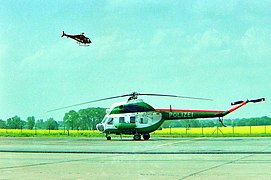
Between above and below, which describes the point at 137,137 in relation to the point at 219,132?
above

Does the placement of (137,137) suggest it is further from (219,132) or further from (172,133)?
(219,132)

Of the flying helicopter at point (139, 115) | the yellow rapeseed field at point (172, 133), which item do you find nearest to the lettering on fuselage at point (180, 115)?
the flying helicopter at point (139, 115)

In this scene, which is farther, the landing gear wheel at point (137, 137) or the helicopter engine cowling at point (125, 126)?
the helicopter engine cowling at point (125, 126)

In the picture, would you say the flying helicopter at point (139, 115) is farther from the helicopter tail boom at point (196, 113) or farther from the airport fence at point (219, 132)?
the airport fence at point (219, 132)

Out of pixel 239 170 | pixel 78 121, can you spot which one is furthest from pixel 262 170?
pixel 78 121

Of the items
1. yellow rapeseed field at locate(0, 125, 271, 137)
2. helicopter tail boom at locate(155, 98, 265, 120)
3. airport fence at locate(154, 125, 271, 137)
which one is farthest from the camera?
airport fence at locate(154, 125, 271, 137)

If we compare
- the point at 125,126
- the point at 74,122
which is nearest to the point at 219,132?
the point at 74,122

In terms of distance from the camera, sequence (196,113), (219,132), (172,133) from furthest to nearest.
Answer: (219,132), (172,133), (196,113)

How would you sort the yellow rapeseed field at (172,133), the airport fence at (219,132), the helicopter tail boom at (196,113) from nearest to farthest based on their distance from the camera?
the helicopter tail boom at (196,113) → the yellow rapeseed field at (172,133) → the airport fence at (219,132)

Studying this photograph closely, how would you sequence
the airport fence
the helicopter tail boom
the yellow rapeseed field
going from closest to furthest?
the helicopter tail boom
the yellow rapeseed field
the airport fence

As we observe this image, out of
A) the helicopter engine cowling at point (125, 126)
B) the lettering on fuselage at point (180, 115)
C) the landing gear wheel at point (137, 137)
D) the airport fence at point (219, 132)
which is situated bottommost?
the airport fence at point (219, 132)

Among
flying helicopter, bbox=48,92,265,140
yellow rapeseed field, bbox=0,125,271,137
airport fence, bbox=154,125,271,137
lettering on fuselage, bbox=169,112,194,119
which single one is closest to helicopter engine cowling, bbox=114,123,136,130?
flying helicopter, bbox=48,92,265,140

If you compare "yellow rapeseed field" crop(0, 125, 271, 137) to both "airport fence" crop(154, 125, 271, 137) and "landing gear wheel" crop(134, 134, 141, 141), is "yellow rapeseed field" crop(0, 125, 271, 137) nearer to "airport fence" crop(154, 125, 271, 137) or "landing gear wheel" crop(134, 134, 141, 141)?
"airport fence" crop(154, 125, 271, 137)

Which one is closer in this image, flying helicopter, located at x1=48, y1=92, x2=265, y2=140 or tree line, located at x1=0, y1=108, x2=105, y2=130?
flying helicopter, located at x1=48, y1=92, x2=265, y2=140
